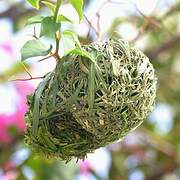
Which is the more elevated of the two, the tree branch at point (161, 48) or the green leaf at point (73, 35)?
the green leaf at point (73, 35)

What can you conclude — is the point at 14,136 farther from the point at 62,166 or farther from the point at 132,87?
→ the point at 132,87

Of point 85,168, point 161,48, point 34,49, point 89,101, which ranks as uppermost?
point 34,49

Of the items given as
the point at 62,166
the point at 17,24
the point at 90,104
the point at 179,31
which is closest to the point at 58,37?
the point at 90,104

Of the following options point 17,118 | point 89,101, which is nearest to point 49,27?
point 89,101

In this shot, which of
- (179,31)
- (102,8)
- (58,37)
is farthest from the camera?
(179,31)

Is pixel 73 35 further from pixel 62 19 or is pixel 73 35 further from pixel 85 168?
pixel 85 168

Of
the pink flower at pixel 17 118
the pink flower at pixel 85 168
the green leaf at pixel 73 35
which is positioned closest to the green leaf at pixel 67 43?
the green leaf at pixel 73 35

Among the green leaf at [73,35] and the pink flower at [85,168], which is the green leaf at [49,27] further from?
the pink flower at [85,168]
